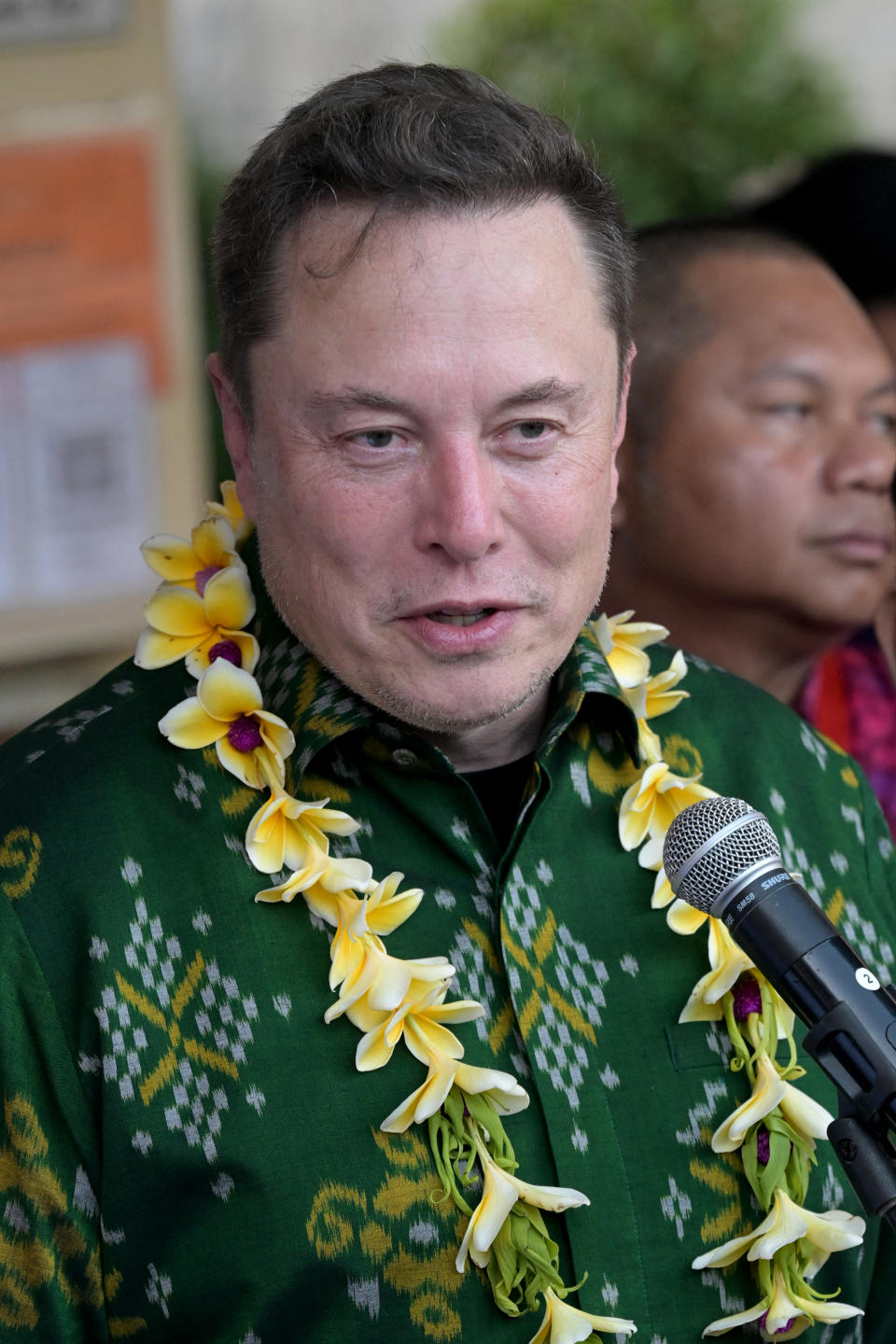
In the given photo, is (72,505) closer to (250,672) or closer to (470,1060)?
(250,672)

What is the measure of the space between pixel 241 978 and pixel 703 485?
3.36ft

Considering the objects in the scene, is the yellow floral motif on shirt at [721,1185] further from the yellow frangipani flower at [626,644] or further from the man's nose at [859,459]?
the man's nose at [859,459]

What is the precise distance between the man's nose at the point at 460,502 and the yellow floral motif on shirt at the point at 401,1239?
52 centimetres

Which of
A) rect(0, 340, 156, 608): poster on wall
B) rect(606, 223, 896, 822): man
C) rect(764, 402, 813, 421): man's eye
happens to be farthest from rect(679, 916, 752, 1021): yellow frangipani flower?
rect(0, 340, 156, 608): poster on wall

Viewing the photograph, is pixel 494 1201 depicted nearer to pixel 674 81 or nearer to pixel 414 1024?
pixel 414 1024

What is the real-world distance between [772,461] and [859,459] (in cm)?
12

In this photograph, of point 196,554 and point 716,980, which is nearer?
point 716,980

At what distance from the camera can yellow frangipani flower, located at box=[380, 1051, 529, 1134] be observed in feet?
4.00

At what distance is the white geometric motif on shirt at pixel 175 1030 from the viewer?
3.99 ft

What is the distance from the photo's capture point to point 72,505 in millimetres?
3445

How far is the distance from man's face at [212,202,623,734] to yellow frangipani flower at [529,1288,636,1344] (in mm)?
483

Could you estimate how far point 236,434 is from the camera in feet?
4.52

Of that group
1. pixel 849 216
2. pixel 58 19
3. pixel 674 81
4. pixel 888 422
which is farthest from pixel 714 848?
pixel 58 19

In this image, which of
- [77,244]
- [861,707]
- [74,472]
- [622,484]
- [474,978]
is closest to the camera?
[474,978]
